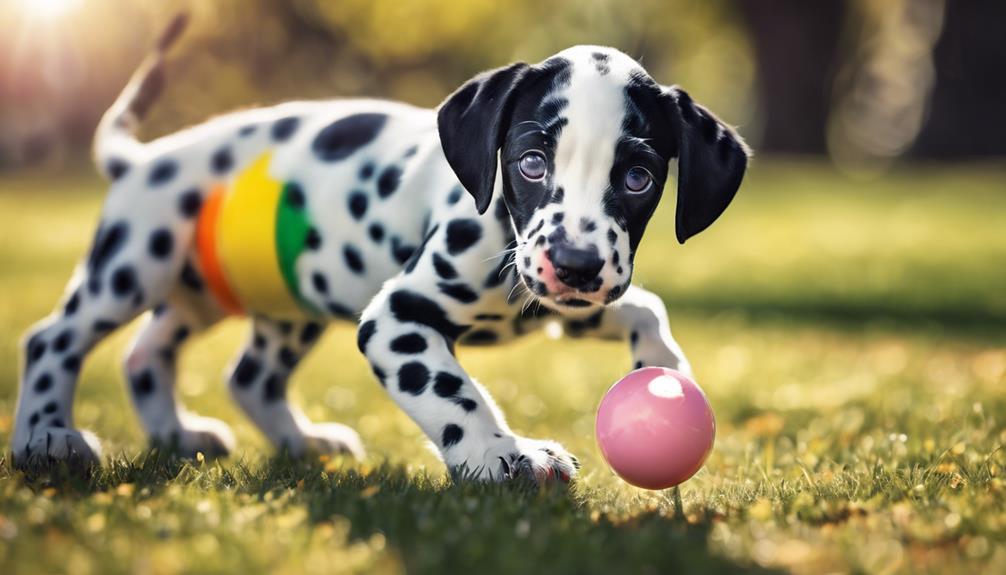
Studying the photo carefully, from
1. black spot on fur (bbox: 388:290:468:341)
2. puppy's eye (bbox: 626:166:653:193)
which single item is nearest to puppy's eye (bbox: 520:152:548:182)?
puppy's eye (bbox: 626:166:653:193)

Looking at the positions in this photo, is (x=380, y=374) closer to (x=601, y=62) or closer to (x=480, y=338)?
(x=480, y=338)

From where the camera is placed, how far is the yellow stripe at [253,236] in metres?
4.62

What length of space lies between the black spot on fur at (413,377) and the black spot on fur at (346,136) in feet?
3.81

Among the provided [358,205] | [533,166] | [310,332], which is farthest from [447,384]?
[310,332]

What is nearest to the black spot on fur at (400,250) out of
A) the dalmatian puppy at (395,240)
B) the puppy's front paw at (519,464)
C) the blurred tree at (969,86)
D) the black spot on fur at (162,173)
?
Answer: the dalmatian puppy at (395,240)

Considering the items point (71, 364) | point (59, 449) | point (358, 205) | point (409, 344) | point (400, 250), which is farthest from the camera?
point (71, 364)

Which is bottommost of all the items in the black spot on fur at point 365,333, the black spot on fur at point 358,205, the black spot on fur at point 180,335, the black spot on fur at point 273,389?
the black spot on fur at point 273,389

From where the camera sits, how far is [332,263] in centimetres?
447

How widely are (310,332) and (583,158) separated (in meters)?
2.22

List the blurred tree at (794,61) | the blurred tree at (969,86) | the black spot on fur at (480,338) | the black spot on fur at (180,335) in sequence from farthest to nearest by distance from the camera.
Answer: the blurred tree at (794,61) < the blurred tree at (969,86) < the black spot on fur at (180,335) < the black spot on fur at (480,338)

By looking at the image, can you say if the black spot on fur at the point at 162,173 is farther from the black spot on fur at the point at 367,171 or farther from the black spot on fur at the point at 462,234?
the black spot on fur at the point at 462,234

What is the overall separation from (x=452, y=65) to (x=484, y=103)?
36.4 m

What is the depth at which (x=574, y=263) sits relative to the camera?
3.33m

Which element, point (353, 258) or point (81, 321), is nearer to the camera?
point (353, 258)
